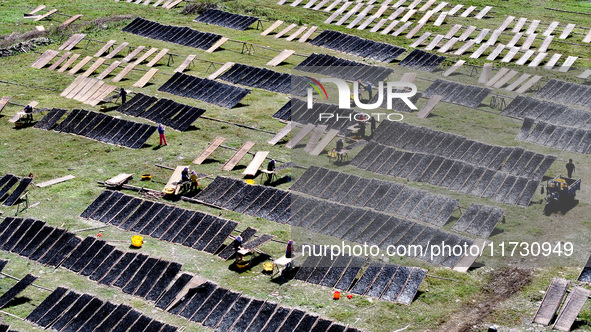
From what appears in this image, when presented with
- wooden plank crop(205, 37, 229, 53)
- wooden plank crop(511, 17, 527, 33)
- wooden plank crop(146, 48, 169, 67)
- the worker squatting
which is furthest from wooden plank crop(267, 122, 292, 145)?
wooden plank crop(511, 17, 527, 33)

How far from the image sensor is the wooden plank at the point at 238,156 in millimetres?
47791

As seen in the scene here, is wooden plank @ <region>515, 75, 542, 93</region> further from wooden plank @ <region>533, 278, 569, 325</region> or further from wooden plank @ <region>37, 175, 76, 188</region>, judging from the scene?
wooden plank @ <region>37, 175, 76, 188</region>

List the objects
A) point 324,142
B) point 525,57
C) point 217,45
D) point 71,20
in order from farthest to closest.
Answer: point 71,20 → point 217,45 → point 525,57 → point 324,142

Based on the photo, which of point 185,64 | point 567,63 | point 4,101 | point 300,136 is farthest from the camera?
point 185,64

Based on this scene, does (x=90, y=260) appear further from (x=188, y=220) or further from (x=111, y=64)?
(x=111, y=64)

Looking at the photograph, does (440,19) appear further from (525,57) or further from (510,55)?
(525,57)

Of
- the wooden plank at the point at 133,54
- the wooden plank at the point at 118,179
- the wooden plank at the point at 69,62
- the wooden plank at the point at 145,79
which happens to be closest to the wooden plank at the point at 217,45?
the wooden plank at the point at 133,54

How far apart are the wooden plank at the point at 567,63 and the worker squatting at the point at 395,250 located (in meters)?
28.4

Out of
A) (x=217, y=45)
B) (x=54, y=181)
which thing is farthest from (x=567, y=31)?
(x=54, y=181)

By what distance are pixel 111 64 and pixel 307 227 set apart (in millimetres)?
33663

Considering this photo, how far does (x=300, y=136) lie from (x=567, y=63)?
2460cm

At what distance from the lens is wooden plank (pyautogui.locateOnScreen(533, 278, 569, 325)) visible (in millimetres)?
31766

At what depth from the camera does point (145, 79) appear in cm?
6347

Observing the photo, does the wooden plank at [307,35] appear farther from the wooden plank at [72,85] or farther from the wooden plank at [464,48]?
the wooden plank at [72,85]
